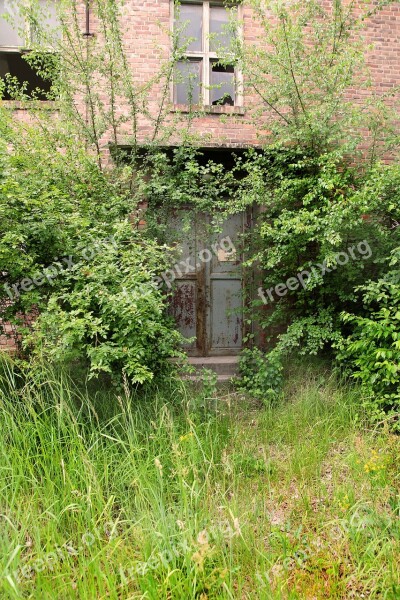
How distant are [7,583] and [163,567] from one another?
740 millimetres

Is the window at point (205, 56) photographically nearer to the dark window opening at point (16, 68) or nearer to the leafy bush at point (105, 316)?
the dark window opening at point (16, 68)

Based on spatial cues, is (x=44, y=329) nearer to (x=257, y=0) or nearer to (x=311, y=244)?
(x=311, y=244)

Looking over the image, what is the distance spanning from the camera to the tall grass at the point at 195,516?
2.12 meters

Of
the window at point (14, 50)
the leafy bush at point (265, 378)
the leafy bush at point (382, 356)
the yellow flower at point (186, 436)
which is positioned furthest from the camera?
the window at point (14, 50)

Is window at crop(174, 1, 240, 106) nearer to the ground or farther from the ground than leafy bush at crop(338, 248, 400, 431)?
farther from the ground

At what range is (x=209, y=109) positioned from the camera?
5.61 m

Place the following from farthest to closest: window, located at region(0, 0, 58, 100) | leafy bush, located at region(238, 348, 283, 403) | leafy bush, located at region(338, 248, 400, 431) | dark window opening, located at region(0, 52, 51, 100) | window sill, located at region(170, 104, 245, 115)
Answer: dark window opening, located at region(0, 52, 51, 100) → window, located at region(0, 0, 58, 100) → window sill, located at region(170, 104, 245, 115) → leafy bush, located at region(238, 348, 283, 403) → leafy bush, located at region(338, 248, 400, 431)

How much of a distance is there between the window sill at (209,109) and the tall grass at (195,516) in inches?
155

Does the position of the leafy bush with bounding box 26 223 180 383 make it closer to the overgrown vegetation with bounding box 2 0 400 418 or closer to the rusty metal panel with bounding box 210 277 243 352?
the overgrown vegetation with bounding box 2 0 400 418

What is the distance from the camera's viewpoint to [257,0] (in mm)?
4875

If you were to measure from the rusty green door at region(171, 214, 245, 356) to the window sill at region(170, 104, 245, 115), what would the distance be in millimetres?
1472

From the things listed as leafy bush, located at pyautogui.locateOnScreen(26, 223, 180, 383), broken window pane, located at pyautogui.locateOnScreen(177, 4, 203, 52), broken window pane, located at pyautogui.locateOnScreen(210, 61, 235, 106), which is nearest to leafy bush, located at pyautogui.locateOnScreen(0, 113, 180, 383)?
leafy bush, located at pyautogui.locateOnScreen(26, 223, 180, 383)

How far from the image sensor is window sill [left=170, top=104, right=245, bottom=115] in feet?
17.8

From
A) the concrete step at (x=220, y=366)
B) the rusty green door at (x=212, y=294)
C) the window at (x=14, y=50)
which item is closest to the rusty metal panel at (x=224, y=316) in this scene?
the rusty green door at (x=212, y=294)
